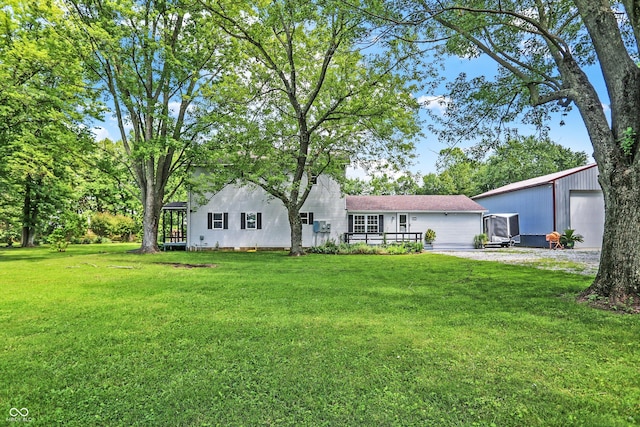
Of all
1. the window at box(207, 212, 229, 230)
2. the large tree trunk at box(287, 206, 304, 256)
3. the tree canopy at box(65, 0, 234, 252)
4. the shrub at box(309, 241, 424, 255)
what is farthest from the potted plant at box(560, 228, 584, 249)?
the tree canopy at box(65, 0, 234, 252)

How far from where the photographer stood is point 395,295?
637 centimetres

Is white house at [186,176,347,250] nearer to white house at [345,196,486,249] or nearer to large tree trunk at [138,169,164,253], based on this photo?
white house at [345,196,486,249]

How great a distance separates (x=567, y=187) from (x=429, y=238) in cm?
819

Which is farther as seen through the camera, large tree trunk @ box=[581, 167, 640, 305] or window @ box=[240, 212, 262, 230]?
window @ box=[240, 212, 262, 230]

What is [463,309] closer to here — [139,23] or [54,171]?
[139,23]

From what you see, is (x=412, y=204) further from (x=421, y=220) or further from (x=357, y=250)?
(x=357, y=250)

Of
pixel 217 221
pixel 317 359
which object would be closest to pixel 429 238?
pixel 217 221

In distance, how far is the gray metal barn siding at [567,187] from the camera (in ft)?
63.7

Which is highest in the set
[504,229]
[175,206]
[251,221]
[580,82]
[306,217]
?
[580,82]

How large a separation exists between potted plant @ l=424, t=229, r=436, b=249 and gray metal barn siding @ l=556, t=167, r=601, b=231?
6.92 metres

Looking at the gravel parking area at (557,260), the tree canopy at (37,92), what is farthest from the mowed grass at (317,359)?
the tree canopy at (37,92)

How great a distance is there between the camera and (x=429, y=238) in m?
21.5

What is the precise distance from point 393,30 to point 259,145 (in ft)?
30.1

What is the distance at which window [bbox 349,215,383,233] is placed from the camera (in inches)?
846
